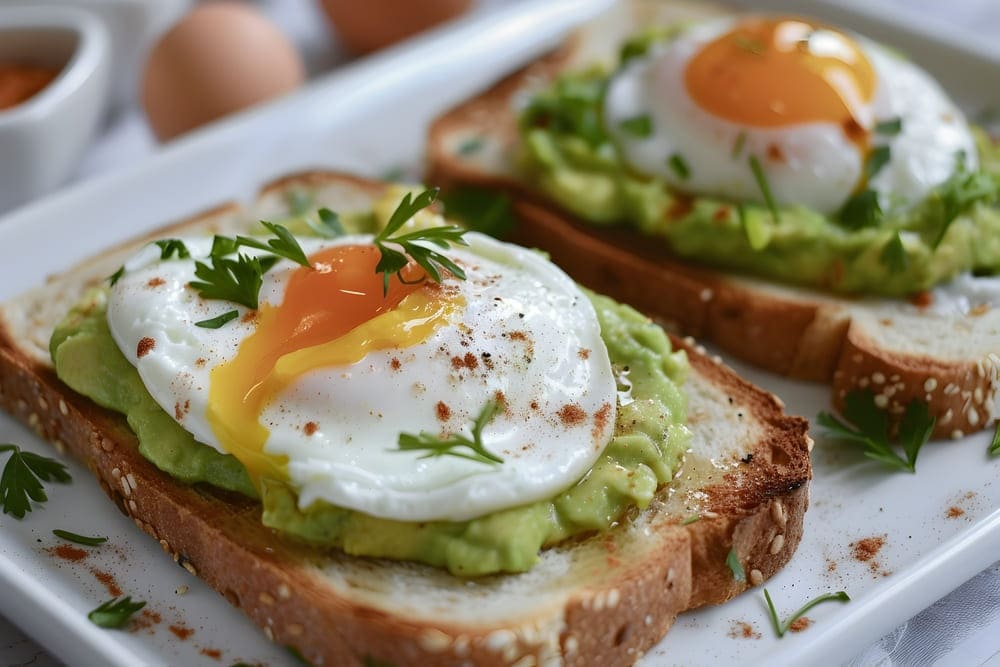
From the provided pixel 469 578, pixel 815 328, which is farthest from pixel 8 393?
pixel 815 328

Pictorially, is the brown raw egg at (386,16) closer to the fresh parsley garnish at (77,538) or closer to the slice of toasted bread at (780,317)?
the slice of toasted bread at (780,317)

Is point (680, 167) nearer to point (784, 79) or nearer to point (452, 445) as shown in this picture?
point (784, 79)

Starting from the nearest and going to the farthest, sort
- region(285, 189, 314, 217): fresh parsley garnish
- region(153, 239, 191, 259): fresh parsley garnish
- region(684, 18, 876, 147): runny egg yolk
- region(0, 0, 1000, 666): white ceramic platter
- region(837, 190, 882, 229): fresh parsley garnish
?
region(0, 0, 1000, 666): white ceramic platter → region(153, 239, 191, 259): fresh parsley garnish → region(837, 190, 882, 229): fresh parsley garnish → region(684, 18, 876, 147): runny egg yolk → region(285, 189, 314, 217): fresh parsley garnish

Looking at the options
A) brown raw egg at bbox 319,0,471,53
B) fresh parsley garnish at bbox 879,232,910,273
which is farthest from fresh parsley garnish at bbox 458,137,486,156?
fresh parsley garnish at bbox 879,232,910,273

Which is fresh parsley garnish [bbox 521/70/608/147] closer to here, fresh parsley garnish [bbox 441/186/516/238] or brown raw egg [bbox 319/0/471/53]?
fresh parsley garnish [bbox 441/186/516/238]

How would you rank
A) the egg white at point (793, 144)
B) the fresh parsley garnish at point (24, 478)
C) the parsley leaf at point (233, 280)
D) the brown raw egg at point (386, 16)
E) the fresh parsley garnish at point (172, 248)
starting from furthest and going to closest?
the brown raw egg at point (386, 16) < the egg white at point (793, 144) < the fresh parsley garnish at point (172, 248) < the fresh parsley garnish at point (24, 478) < the parsley leaf at point (233, 280)

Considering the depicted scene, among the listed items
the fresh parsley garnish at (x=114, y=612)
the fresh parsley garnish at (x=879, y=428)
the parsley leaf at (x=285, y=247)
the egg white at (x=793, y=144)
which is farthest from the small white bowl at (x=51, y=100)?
the fresh parsley garnish at (x=879, y=428)
